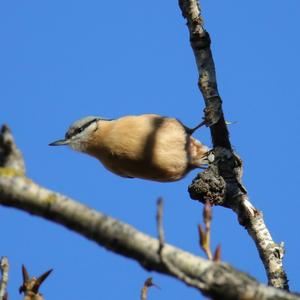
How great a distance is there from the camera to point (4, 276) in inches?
95.6

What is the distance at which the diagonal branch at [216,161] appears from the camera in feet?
13.9

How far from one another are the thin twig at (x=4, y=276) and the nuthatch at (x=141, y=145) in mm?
2599

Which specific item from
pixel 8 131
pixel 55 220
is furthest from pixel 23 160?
pixel 55 220

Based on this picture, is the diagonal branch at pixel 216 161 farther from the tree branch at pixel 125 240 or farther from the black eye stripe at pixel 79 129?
the tree branch at pixel 125 240

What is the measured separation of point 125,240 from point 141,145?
3296 mm

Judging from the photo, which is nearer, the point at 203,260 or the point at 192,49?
the point at 203,260

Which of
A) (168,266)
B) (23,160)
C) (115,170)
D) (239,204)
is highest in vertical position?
(115,170)

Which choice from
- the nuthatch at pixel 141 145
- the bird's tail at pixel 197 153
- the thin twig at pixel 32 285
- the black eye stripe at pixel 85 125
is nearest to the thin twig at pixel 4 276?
the thin twig at pixel 32 285

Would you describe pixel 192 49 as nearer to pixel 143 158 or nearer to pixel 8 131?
pixel 143 158

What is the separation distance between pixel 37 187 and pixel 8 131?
0.22 m

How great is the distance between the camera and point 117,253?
1.89 m

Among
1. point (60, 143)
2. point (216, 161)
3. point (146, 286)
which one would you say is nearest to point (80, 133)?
point (60, 143)

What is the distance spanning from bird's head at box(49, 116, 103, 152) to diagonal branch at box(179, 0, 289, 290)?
4.40ft

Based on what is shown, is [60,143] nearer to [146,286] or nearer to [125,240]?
[146,286]
